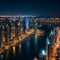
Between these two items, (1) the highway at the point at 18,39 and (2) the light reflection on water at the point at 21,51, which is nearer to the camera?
(1) the highway at the point at 18,39

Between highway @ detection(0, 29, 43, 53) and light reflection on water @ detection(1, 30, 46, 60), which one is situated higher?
highway @ detection(0, 29, 43, 53)

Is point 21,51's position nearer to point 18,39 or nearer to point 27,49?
point 27,49

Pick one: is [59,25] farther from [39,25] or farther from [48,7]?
[48,7]

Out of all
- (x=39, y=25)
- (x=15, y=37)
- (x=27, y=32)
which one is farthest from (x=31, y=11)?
(x=15, y=37)

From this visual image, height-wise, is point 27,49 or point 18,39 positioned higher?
point 18,39

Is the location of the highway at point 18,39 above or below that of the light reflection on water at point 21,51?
above

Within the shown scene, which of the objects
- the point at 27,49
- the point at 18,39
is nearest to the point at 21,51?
the point at 27,49

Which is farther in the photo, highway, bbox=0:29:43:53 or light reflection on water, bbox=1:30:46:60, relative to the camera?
light reflection on water, bbox=1:30:46:60

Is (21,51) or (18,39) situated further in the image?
(21,51)
